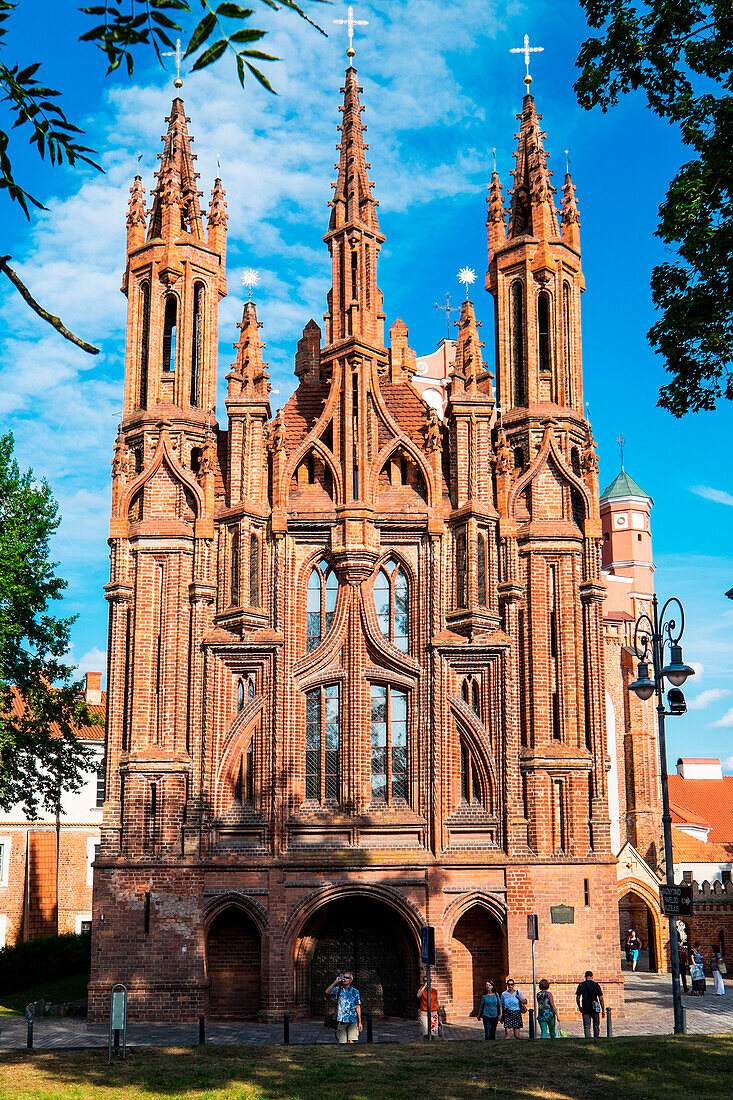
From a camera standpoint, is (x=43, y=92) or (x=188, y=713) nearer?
(x=43, y=92)

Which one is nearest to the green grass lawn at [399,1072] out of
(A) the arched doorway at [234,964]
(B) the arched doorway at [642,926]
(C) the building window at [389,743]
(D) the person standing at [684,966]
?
(A) the arched doorway at [234,964]

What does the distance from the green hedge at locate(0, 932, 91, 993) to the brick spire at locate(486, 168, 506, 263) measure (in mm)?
25225

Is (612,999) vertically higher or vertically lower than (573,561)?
lower

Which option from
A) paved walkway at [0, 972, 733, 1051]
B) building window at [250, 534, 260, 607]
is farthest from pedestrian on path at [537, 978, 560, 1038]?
building window at [250, 534, 260, 607]

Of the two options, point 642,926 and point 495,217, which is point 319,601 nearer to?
point 495,217

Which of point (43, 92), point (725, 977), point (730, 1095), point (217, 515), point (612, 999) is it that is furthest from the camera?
point (725, 977)

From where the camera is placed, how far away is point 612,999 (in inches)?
1118

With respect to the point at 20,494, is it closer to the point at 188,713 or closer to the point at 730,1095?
the point at 188,713

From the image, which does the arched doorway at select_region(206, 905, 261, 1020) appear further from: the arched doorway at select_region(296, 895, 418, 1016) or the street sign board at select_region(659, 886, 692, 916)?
the street sign board at select_region(659, 886, 692, 916)

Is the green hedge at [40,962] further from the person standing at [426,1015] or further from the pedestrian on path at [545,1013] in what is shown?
the pedestrian on path at [545,1013]

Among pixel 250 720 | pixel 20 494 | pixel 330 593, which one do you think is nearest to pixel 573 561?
pixel 330 593

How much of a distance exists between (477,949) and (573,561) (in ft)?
33.4

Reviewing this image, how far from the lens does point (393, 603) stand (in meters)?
30.8

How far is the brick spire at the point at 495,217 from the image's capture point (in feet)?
111
